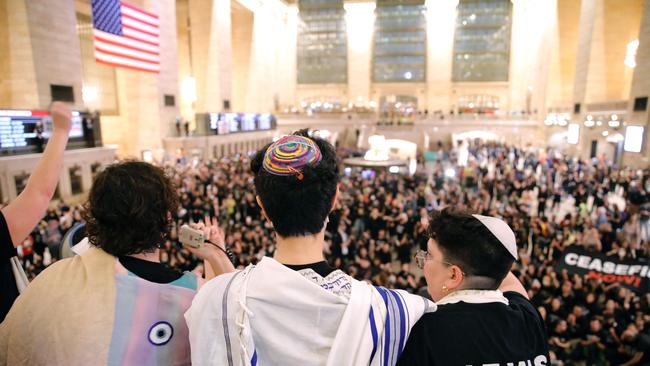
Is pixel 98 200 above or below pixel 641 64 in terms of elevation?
below

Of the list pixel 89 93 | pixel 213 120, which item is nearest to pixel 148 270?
pixel 213 120

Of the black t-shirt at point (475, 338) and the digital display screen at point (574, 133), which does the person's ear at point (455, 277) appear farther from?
the digital display screen at point (574, 133)

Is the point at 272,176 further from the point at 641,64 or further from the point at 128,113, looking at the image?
the point at 641,64

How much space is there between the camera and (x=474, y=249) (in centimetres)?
184

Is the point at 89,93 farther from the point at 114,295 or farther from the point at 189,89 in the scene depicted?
the point at 114,295

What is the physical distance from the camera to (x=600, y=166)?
67.4 ft

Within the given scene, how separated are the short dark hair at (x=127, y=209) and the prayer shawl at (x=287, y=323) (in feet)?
1.71

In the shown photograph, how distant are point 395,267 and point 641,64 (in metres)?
22.0

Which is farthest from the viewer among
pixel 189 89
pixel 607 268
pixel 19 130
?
pixel 189 89

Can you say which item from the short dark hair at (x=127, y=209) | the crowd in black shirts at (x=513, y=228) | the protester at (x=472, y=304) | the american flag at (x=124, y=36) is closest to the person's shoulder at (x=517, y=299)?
the protester at (x=472, y=304)

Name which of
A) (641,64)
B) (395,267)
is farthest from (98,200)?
(641,64)

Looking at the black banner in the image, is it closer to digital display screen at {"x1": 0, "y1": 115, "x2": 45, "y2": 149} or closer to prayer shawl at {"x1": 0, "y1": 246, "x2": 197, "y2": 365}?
prayer shawl at {"x1": 0, "y1": 246, "x2": 197, "y2": 365}

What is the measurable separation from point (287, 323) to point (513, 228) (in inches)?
416

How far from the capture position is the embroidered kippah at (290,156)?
149 centimetres
